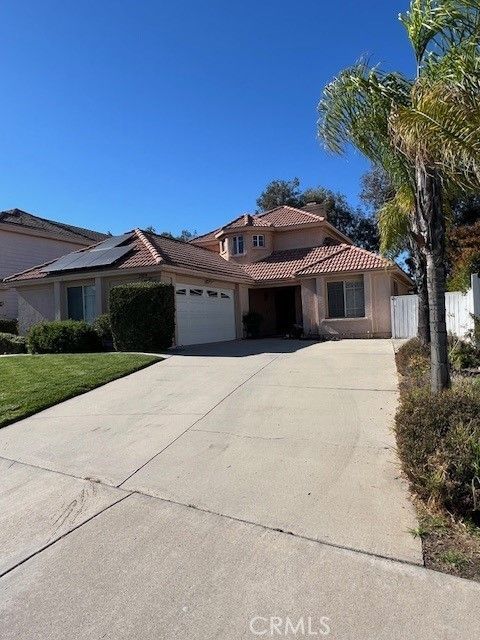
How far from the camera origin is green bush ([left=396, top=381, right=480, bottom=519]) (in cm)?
346

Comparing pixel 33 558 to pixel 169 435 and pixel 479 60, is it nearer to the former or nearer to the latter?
pixel 169 435

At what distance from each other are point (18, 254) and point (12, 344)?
9762mm

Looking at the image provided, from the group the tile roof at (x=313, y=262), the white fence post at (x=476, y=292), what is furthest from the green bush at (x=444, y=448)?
the tile roof at (x=313, y=262)

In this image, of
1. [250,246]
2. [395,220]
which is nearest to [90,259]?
[250,246]

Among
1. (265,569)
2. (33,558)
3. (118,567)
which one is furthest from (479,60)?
(33,558)

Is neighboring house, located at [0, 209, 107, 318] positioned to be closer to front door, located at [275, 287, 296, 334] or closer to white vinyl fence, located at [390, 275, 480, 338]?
front door, located at [275, 287, 296, 334]

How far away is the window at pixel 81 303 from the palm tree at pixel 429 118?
539 inches

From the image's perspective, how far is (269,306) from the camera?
25.2m

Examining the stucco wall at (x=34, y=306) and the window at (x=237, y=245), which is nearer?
the stucco wall at (x=34, y=306)

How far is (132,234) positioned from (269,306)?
881cm

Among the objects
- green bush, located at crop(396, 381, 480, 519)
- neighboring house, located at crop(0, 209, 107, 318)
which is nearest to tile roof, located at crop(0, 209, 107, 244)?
neighboring house, located at crop(0, 209, 107, 318)

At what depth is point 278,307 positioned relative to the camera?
1000 inches

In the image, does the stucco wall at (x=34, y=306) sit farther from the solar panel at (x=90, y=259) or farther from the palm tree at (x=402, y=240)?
the palm tree at (x=402, y=240)

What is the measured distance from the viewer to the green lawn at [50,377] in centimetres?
780
